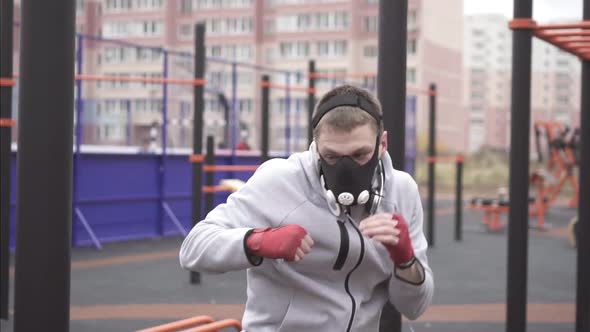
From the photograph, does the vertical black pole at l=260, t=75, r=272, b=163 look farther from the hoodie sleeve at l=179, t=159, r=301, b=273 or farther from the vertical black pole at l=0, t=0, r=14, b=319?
the hoodie sleeve at l=179, t=159, r=301, b=273

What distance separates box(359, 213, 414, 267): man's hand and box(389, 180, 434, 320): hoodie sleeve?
5.6 inches

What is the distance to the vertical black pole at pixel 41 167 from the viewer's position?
6.02 ft

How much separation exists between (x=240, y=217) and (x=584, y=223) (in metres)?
2.97

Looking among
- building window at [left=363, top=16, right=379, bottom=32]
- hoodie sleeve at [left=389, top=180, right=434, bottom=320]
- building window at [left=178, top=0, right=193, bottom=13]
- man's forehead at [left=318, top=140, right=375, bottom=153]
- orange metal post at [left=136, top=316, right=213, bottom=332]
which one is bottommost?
orange metal post at [left=136, top=316, right=213, bottom=332]

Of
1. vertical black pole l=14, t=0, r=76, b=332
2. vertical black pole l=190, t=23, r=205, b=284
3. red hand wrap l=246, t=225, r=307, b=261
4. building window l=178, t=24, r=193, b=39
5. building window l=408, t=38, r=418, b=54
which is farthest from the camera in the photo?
building window l=178, t=24, r=193, b=39

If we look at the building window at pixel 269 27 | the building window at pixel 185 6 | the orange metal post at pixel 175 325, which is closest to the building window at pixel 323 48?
the building window at pixel 269 27

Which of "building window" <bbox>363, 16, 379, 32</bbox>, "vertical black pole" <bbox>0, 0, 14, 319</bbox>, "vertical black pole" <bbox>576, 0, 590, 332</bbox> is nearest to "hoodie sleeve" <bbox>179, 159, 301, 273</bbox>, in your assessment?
"vertical black pole" <bbox>576, 0, 590, 332</bbox>

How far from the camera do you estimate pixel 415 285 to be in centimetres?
220

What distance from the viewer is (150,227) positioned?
38.1 feet

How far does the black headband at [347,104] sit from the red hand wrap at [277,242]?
0.34 m

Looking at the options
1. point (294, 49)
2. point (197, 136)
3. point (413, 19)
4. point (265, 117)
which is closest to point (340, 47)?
point (294, 49)

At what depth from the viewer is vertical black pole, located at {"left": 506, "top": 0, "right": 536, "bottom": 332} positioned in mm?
3795

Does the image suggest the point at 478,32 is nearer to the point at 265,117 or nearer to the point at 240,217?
the point at 265,117

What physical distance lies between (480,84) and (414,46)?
35.2 meters
